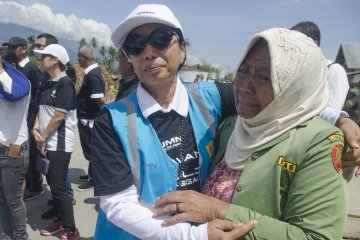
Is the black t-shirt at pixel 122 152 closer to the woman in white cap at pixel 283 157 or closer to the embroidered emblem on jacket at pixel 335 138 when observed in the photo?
the woman in white cap at pixel 283 157

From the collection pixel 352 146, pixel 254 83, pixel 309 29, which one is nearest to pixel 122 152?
pixel 254 83

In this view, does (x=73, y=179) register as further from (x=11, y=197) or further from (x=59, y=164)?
(x=11, y=197)

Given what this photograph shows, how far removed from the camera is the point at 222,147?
5.19 ft

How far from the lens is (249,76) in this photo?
137 cm

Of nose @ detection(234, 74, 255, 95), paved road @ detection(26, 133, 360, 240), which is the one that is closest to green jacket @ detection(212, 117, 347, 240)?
nose @ detection(234, 74, 255, 95)

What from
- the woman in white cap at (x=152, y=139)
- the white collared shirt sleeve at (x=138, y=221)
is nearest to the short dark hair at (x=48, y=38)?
the woman in white cap at (x=152, y=139)

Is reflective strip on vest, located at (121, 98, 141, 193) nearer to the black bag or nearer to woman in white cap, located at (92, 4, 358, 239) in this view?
woman in white cap, located at (92, 4, 358, 239)

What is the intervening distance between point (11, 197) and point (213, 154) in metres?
2.40

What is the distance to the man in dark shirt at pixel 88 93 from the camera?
4738mm

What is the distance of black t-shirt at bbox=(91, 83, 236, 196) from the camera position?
1.31 m

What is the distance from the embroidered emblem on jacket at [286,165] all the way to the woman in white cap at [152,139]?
0.26 m

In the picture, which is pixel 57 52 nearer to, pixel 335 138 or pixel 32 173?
pixel 32 173

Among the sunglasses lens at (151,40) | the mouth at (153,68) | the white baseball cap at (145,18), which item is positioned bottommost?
the mouth at (153,68)

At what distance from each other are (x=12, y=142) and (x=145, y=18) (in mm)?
2312
